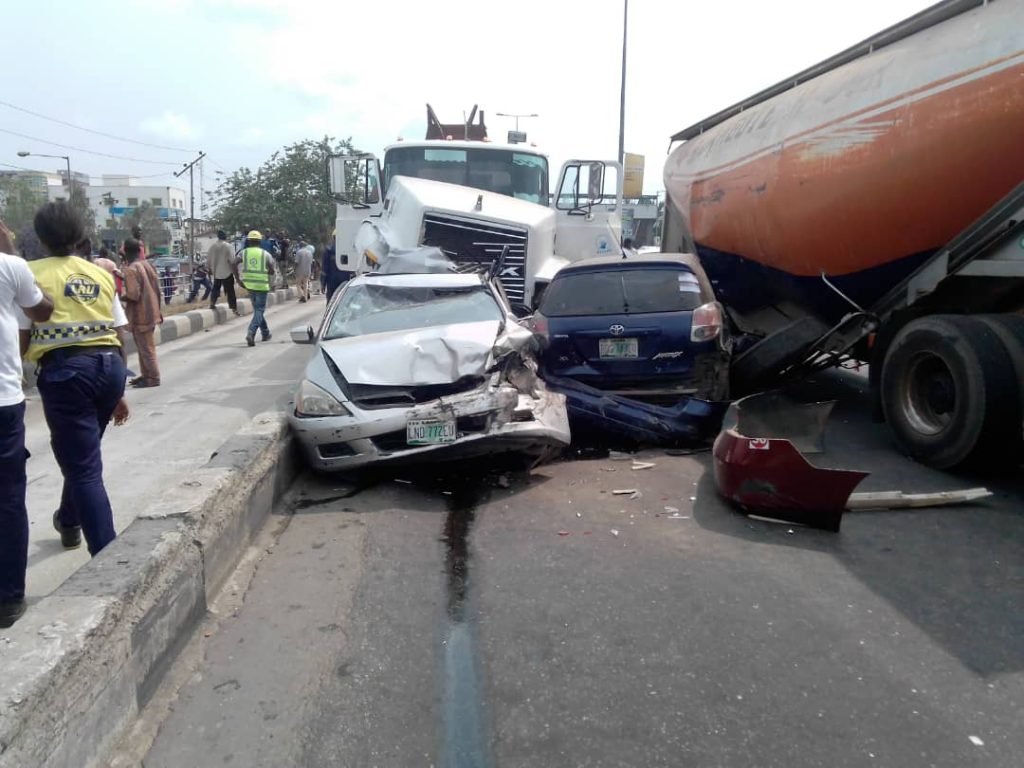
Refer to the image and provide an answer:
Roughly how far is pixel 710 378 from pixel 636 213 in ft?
136

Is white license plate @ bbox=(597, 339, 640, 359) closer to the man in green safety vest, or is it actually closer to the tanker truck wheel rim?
the tanker truck wheel rim

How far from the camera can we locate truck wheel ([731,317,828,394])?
729cm

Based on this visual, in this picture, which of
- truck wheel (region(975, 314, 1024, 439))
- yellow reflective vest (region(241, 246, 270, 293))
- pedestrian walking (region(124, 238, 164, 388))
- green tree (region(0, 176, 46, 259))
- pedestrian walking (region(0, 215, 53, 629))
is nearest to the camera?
pedestrian walking (region(0, 215, 53, 629))

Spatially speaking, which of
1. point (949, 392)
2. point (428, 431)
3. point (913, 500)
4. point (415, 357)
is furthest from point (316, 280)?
point (913, 500)

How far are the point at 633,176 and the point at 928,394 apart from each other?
8.22 metres

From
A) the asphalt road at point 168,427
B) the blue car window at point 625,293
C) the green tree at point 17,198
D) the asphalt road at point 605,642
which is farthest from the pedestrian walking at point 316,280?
the green tree at point 17,198

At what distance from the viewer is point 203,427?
782 centimetres

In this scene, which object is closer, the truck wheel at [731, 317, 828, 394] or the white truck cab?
the truck wheel at [731, 317, 828, 394]

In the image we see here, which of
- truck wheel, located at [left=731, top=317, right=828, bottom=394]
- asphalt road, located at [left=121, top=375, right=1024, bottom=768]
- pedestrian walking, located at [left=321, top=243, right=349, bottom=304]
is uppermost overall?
pedestrian walking, located at [left=321, top=243, right=349, bottom=304]

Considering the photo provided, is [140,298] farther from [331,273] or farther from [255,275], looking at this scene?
[331,273]

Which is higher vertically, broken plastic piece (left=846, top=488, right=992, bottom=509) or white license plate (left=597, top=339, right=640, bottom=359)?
white license plate (left=597, top=339, right=640, bottom=359)

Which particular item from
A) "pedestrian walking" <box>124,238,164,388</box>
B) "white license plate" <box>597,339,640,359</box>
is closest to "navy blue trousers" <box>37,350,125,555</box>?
"white license plate" <box>597,339,640,359</box>

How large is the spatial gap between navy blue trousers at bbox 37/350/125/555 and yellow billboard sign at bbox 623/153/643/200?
1033 centimetres

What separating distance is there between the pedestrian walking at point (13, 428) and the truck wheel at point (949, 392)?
18.1 ft
